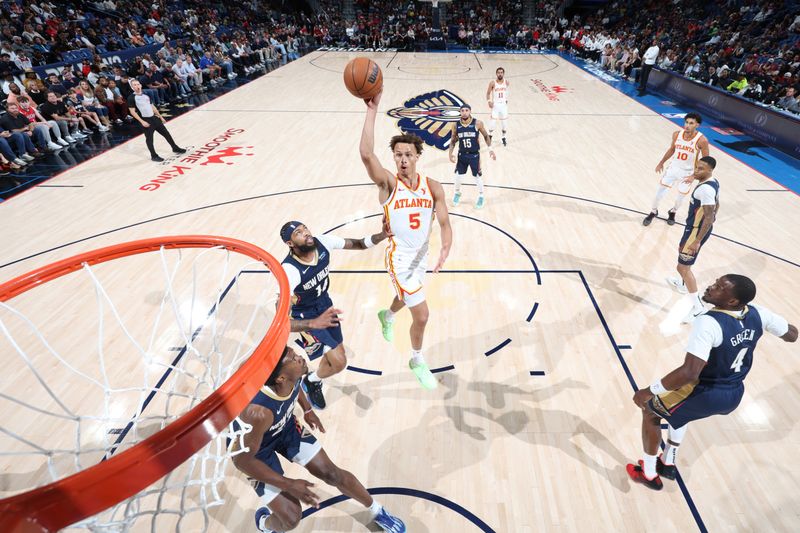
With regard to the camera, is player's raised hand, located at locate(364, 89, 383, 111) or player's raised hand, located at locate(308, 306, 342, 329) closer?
player's raised hand, located at locate(308, 306, 342, 329)

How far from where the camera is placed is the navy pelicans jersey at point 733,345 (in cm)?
256

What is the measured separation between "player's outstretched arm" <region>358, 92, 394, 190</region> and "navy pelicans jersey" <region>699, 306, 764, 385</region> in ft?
8.12

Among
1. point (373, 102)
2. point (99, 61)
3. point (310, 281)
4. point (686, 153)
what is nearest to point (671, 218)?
point (686, 153)

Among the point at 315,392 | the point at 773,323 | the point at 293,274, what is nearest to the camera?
the point at 773,323

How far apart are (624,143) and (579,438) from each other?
904cm

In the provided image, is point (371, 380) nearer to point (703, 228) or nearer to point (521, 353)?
point (521, 353)

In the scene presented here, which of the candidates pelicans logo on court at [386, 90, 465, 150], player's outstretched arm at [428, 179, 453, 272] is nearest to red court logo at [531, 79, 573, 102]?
pelicans logo on court at [386, 90, 465, 150]

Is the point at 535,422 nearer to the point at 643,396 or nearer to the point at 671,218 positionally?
the point at 643,396

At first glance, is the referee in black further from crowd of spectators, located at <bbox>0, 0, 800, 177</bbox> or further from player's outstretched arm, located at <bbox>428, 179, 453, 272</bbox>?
player's outstretched arm, located at <bbox>428, 179, 453, 272</bbox>

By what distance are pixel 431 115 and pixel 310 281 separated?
1012 cm

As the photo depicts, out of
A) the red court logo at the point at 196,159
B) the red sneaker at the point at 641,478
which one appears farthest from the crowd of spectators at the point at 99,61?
the red sneaker at the point at 641,478

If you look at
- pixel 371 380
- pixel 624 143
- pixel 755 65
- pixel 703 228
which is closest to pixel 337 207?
pixel 371 380

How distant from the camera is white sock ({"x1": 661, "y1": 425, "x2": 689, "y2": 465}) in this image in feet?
10.4

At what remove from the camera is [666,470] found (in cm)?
329
